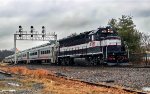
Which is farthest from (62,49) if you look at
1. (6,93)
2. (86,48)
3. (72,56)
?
(6,93)

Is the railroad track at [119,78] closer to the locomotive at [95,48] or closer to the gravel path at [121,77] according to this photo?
the gravel path at [121,77]

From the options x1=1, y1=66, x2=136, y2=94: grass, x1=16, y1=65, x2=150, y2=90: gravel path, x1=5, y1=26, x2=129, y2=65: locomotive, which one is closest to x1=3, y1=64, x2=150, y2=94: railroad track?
x1=16, y1=65, x2=150, y2=90: gravel path

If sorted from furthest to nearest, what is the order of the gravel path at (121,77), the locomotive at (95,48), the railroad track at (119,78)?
the locomotive at (95,48)
the gravel path at (121,77)
the railroad track at (119,78)

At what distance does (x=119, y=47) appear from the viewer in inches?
1447

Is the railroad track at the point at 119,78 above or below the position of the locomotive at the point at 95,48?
below

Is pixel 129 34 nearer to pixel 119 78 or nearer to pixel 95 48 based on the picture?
pixel 95 48

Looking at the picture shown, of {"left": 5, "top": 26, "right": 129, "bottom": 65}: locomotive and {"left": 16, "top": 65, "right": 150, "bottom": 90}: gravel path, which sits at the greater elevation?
{"left": 5, "top": 26, "right": 129, "bottom": 65}: locomotive

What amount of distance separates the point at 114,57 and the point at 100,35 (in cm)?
324

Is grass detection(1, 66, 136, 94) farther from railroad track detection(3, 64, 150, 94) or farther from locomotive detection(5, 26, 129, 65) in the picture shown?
locomotive detection(5, 26, 129, 65)

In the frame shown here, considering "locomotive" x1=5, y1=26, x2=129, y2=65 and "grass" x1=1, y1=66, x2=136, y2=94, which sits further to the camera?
"locomotive" x1=5, y1=26, x2=129, y2=65

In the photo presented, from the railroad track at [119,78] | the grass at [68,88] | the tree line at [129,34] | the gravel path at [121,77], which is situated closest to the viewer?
the grass at [68,88]

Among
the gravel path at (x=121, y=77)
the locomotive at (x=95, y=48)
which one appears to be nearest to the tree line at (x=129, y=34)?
the locomotive at (x=95, y=48)

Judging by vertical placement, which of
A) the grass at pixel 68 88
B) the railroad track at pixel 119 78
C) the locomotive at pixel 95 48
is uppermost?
the locomotive at pixel 95 48

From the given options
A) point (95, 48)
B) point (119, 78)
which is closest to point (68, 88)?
point (119, 78)
